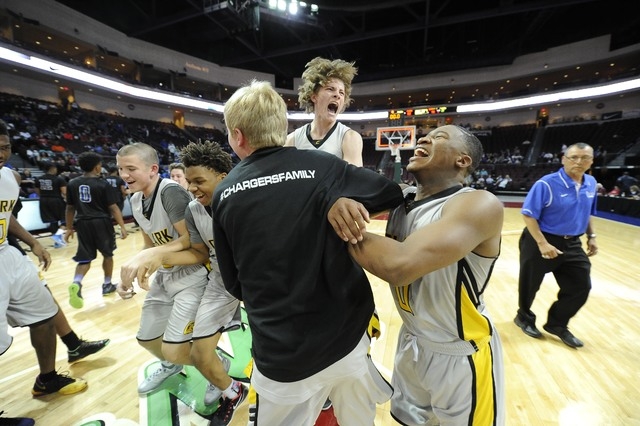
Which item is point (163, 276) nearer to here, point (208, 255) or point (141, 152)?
point (208, 255)

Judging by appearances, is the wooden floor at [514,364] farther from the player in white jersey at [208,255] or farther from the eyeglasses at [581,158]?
the eyeglasses at [581,158]

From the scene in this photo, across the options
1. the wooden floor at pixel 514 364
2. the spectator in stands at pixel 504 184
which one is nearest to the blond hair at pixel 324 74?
the wooden floor at pixel 514 364

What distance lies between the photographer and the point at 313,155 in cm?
108

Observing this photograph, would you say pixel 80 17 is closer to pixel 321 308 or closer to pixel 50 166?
pixel 50 166

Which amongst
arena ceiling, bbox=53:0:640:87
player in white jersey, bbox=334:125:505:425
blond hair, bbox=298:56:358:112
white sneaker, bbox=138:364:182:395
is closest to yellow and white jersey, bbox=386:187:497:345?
player in white jersey, bbox=334:125:505:425

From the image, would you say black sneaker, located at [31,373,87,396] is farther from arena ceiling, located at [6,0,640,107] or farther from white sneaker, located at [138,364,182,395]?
arena ceiling, located at [6,0,640,107]

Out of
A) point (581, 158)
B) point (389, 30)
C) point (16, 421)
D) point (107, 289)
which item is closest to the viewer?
point (16, 421)

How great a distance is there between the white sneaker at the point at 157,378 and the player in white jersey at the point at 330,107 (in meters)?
2.22

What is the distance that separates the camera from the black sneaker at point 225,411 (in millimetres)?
2020

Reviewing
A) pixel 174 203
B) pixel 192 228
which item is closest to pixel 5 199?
pixel 174 203

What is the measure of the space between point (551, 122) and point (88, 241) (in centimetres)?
3053

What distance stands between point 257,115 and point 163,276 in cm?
184

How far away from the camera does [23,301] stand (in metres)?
2.14

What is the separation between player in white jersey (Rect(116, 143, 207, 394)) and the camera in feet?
6.89
